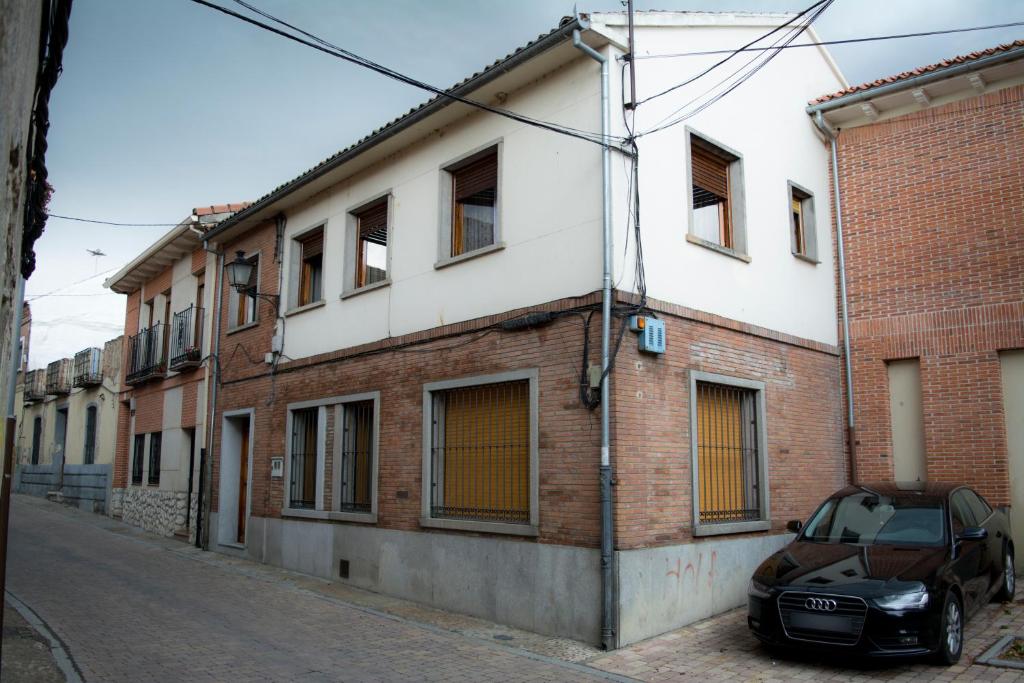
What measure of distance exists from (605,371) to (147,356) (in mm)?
14518

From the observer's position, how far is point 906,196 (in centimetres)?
1159

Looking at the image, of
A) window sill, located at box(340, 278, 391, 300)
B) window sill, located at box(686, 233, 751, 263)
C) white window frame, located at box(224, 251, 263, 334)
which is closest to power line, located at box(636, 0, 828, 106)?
window sill, located at box(686, 233, 751, 263)

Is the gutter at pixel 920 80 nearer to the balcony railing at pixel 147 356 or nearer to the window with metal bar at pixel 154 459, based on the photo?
the balcony railing at pixel 147 356

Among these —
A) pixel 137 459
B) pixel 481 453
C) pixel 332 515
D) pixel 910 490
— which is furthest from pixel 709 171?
pixel 137 459

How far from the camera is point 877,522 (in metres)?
7.89

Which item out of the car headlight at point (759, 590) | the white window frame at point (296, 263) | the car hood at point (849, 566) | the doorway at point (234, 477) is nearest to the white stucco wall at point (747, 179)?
the car hood at point (849, 566)

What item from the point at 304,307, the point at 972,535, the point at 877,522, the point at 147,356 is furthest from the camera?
the point at 147,356

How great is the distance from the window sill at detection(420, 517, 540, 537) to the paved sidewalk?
161 cm

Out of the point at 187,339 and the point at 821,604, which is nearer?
the point at 821,604

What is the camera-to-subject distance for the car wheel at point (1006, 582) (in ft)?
28.0

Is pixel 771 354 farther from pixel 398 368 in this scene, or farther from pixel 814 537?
pixel 398 368

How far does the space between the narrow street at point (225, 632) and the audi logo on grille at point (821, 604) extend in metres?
1.83

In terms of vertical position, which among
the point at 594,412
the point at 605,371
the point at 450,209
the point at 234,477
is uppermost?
the point at 450,209

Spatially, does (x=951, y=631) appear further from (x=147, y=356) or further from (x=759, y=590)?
(x=147, y=356)
